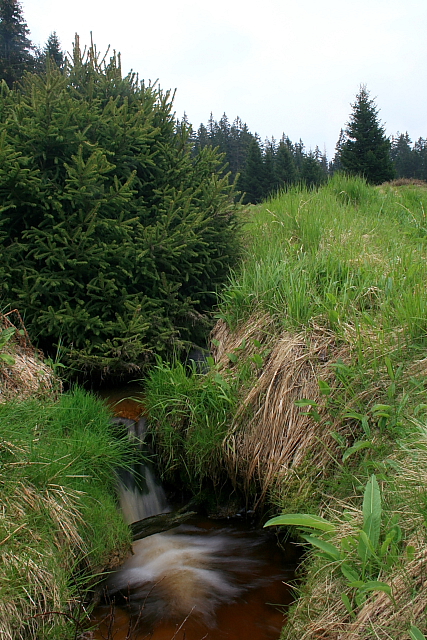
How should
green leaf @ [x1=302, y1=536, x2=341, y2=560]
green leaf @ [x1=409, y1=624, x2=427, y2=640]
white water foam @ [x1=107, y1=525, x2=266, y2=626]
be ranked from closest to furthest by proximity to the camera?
green leaf @ [x1=409, y1=624, x2=427, y2=640], green leaf @ [x1=302, y1=536, x2=341, y2=560], white water foam @ [x1=107, y1=525, x2=266, y2=626]

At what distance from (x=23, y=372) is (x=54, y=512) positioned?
1.52 meters

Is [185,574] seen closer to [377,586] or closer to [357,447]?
[357,447]

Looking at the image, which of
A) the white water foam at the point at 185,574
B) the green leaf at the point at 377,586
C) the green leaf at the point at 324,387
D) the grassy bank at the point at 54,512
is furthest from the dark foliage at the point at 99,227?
the green leaf at the point at 377,586

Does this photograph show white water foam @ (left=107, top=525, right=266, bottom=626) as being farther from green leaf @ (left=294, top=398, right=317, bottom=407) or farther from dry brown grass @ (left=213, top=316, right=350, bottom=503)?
green leaf @ (left=294, top=398, right=317, bottom=407)

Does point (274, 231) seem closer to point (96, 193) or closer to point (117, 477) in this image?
point (96, 193)

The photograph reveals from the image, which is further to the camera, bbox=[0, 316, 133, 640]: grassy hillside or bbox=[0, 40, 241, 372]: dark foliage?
bbox=[0, 40, 241, 372]: dark foliage

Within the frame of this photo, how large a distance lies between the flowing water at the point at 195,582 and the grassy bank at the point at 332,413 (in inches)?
11.1

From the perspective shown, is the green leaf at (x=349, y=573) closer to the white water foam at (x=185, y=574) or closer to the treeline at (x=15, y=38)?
the white water foam at (x=185, y=574)

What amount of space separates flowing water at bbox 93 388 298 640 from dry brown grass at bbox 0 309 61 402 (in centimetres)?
107

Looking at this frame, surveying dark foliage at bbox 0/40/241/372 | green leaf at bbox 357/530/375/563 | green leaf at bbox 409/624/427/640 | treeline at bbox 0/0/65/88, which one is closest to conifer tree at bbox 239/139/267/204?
treeline at bbox 0/0/65/88

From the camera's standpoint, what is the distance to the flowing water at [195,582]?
2822 mm

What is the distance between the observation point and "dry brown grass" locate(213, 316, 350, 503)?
3.54 metres

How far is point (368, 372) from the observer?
3477 millimetres

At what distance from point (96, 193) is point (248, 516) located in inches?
136
